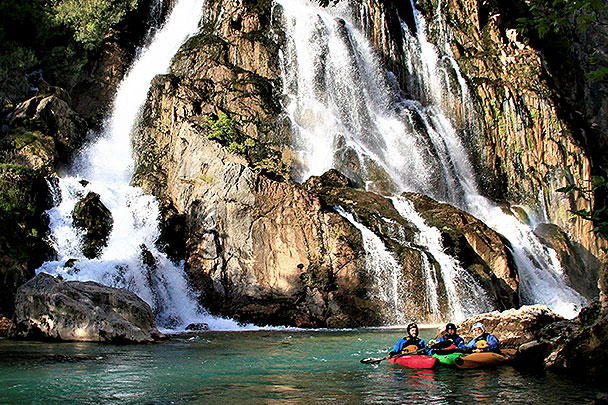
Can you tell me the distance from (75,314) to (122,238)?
22.6ft

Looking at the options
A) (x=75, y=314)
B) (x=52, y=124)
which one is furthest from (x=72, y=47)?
(x=75, y=314)

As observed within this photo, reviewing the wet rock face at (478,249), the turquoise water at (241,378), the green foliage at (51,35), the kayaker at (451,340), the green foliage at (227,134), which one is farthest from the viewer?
the green foliage at (51,35)

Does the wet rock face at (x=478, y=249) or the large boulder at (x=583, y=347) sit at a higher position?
the wet rock face at (x=478, y=249)

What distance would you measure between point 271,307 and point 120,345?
753cm

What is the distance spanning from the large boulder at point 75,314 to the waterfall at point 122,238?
10.4 ft

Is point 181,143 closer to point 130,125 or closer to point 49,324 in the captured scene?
point 130,125

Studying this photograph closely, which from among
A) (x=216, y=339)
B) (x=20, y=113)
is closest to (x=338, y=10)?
(x=20, y=113)

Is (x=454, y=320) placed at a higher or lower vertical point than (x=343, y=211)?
lower

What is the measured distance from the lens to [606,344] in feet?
30.1

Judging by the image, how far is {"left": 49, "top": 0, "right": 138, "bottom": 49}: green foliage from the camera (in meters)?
30.3

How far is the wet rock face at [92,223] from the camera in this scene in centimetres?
2057

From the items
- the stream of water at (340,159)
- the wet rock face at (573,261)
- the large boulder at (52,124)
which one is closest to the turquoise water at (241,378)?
the stream of water at (340,159)

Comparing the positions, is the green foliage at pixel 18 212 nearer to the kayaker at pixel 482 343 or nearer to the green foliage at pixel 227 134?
the green foliage at pixel 227 134

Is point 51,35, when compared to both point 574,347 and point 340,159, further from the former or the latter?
point 574,347
